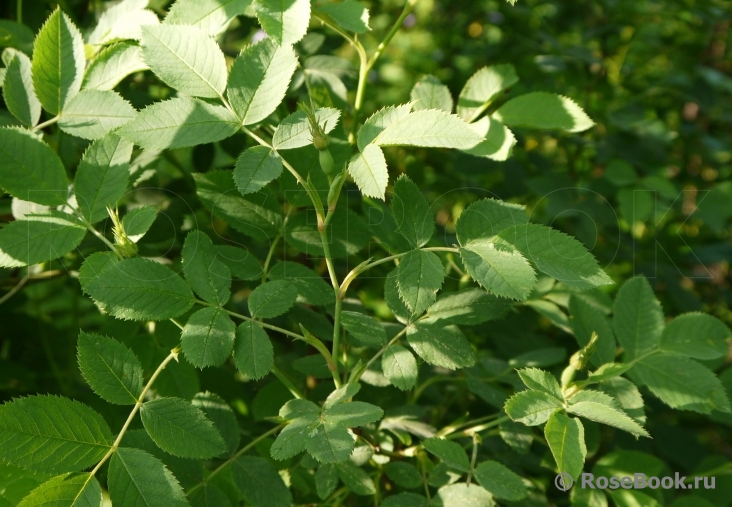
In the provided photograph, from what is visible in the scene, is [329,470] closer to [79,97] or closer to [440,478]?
[440,478]

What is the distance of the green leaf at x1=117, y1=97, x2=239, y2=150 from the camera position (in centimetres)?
85

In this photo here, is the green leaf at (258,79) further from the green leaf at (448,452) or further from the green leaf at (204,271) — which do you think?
the green leaf at (448,452)

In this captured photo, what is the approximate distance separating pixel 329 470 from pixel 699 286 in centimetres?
177

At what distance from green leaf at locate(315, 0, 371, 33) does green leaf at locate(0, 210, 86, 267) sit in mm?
459

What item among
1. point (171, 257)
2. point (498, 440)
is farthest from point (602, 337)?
point (171, 257)

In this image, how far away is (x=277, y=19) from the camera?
884mm

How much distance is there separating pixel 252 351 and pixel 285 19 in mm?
436

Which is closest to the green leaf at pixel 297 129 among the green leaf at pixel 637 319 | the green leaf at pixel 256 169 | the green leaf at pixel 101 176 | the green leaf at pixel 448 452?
the green leaf at pixel 256 169

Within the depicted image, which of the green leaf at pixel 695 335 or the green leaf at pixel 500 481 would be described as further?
the green leaf at pixel 695 335

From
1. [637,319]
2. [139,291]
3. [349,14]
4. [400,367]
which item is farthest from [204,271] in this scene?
[637,319]

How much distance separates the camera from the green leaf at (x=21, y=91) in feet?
3.39

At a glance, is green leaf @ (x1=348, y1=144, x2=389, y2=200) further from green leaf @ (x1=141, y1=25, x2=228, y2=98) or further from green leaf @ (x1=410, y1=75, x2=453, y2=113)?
green leaf @ (x1=410, y1=75, x2=453, y2=113)

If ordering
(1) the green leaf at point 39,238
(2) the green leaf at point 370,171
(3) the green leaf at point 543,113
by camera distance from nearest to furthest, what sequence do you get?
(2) the green leaf at point 370,171, (1) the green leaf at point 39,238, (3) the green leaf at point 543,113

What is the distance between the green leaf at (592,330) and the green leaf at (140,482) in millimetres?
650
